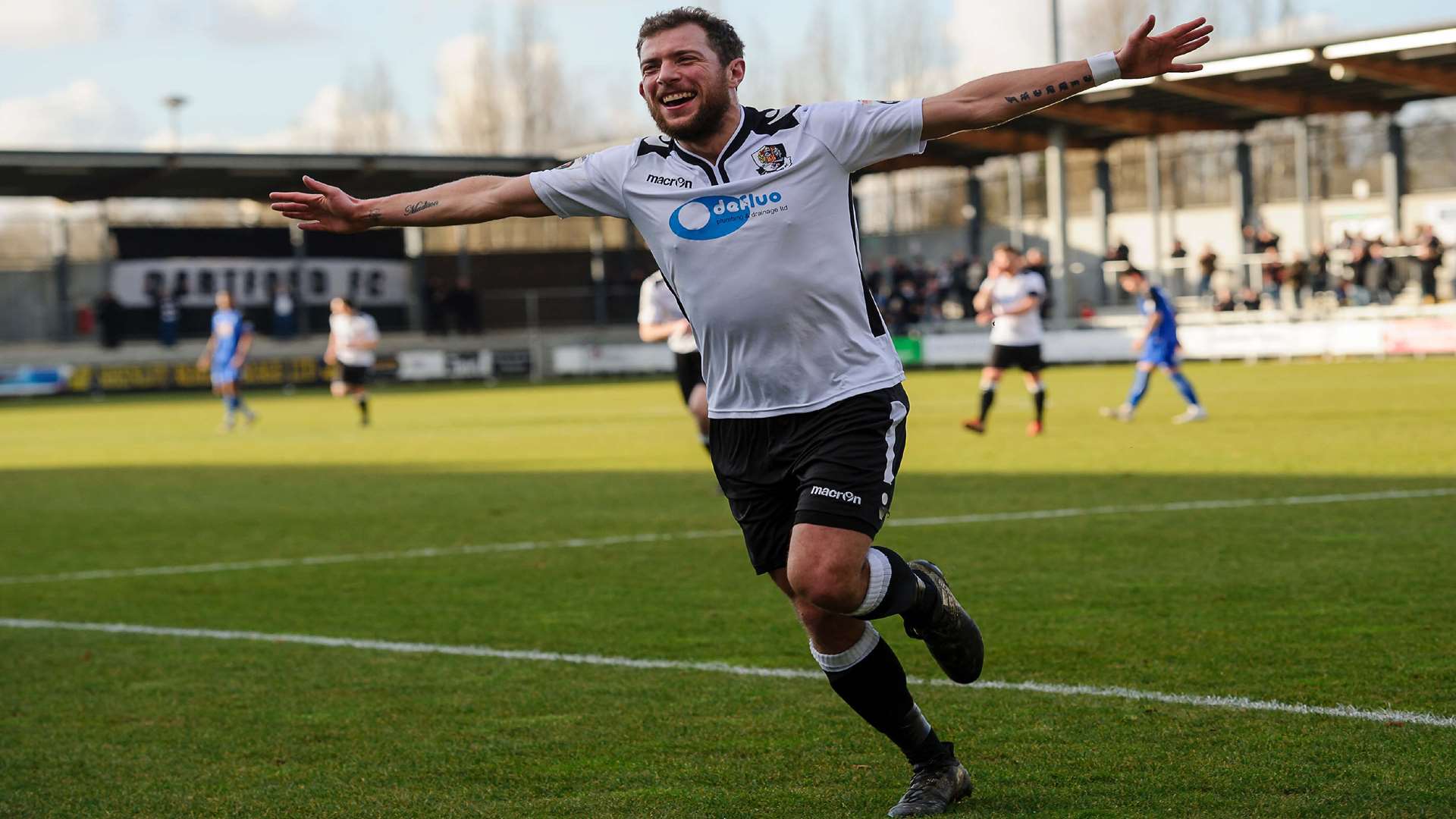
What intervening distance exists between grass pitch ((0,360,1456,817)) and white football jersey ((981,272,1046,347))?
2723 millimetres

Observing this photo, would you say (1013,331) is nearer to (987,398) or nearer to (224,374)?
(987,398)

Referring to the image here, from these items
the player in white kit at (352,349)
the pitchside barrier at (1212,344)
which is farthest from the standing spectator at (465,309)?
the player in white kit at (352,349)

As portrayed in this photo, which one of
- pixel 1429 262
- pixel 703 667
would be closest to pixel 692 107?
A: pixel 703 667

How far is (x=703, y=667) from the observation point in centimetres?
705

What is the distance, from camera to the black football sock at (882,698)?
4891 millimetres

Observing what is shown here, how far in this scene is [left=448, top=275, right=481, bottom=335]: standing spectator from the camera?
162 feet

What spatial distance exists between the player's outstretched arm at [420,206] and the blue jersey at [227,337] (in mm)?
23170

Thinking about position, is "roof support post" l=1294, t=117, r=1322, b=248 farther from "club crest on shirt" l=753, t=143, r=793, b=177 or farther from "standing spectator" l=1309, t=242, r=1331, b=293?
"club crest on shirt" l=753, t=143, r=793, b=177

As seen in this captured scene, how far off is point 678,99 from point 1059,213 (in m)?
39.5

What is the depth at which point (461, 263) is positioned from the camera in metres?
53.6

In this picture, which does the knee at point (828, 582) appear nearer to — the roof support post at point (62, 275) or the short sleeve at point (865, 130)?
the short sleeve at point (865, 130)

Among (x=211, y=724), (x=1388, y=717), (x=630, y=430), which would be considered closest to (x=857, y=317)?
(x=1388, y=717)

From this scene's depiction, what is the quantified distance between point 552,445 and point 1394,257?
83.5 ft

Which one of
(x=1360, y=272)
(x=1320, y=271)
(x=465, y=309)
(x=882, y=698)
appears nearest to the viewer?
(x=882, y=698)
